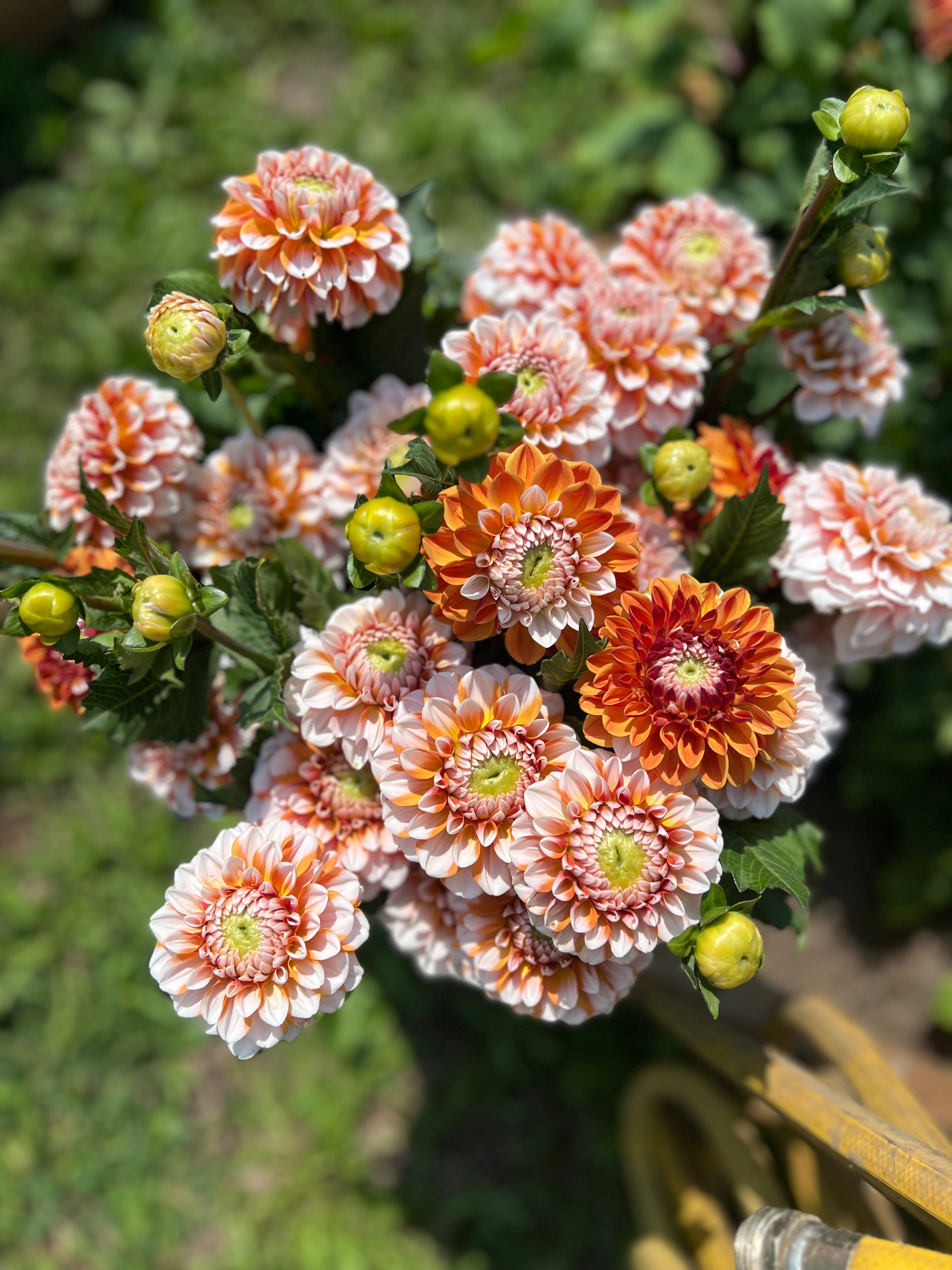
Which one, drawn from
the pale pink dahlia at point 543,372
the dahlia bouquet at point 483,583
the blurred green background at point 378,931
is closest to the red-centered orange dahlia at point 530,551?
A: the dahlia bouquet at point 483,583

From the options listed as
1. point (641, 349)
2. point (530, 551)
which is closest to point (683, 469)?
point (641, 349)

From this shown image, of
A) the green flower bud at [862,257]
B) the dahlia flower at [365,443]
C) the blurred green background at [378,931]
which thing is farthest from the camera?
the blurred green background at [378,931]

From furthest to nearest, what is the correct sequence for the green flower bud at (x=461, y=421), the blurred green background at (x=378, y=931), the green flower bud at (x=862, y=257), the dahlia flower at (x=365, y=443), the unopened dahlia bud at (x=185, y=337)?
the blurred green background at (x=378, y=931) < the dahlia flower at (x=365, y=443) < the green flower bud at (x=862, y=257) < the unopened dahlia bud at (x=185, y=337) < the green flower bud at (x=461, y=421)

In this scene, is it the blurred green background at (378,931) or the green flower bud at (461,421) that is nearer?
the green flower bud at (461,421)

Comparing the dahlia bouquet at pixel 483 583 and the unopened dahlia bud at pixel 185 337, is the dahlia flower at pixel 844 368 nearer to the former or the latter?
the dahlia bouquet at pixel 483 583

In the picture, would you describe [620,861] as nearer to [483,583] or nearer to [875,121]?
[483,583]

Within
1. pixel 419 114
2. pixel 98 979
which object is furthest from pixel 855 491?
pixel 419 114
